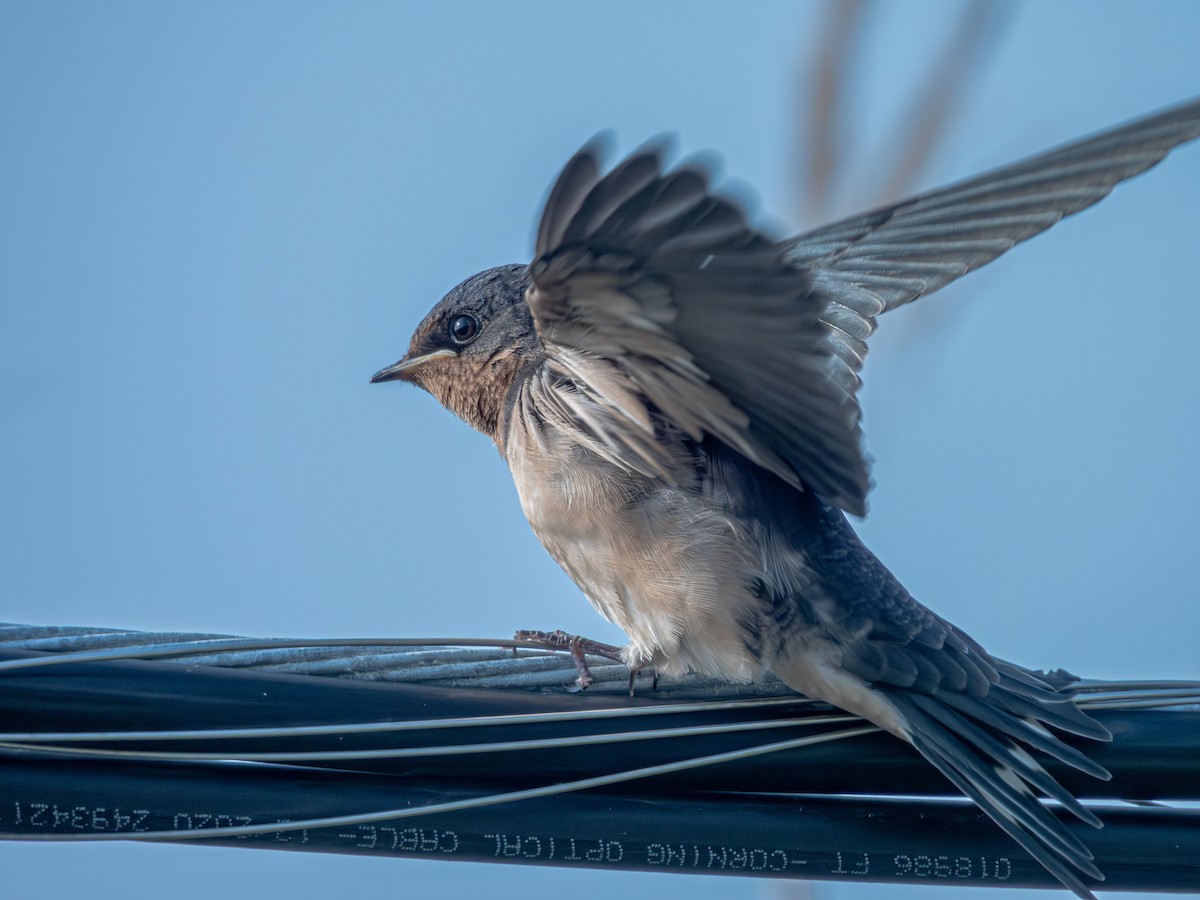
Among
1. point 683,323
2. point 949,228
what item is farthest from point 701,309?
point 949,228

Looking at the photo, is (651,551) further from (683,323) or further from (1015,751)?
(1015,751)

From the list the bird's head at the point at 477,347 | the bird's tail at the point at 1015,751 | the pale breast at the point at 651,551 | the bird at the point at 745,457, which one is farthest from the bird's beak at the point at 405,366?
the bird's tail at the point at 1015,751

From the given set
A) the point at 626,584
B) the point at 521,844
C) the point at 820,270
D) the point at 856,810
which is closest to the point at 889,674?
the point at 856,810

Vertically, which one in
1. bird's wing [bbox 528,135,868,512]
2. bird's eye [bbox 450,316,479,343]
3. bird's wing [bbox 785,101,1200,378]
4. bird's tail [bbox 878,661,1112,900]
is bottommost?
bird's tail [bbox 878,661,1112,900]

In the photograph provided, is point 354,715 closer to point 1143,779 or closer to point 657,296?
point 657,296

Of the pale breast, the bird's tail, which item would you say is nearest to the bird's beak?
the pale breast

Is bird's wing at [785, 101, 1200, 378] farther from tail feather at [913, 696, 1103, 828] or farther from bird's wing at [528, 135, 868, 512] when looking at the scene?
tail feather at [913, 696, 1103, 828]

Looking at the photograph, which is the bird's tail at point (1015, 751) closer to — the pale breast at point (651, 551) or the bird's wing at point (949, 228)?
the pale breast at point (651, 551)
